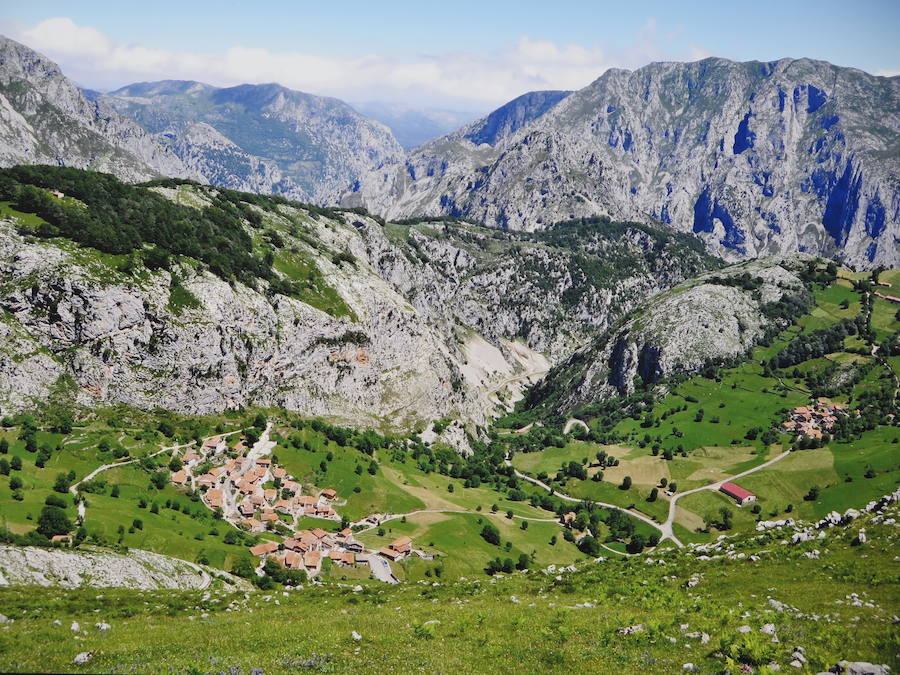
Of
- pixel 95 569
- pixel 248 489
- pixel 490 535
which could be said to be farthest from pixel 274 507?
pixel 95 569

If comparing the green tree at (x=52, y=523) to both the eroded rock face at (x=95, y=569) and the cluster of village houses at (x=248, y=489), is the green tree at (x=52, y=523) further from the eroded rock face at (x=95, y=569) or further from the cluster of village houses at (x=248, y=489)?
the cluster of village houses at (x=248, y=489)

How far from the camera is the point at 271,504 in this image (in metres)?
115

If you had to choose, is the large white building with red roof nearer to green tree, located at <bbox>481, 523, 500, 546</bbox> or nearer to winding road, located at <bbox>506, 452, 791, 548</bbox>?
winding road, located at <bbox>506, 452, 791, 548</bbox>

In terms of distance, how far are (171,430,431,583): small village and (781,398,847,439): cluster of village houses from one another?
146 meters

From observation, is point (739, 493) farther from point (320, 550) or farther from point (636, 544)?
point (320, 550)

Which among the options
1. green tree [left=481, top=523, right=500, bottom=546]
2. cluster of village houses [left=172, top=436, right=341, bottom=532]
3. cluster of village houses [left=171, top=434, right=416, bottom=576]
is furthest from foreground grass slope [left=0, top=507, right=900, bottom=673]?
green tree [left=481, top=523, right=500, bottom=546]

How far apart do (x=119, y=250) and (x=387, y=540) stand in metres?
106

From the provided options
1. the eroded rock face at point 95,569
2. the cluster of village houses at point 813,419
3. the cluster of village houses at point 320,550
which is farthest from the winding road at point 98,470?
the cluster of village houses at point 813,419

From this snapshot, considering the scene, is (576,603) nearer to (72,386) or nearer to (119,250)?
(72,386)

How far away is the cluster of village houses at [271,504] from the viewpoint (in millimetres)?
95125

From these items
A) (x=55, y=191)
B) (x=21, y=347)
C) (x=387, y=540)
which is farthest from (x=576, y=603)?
(x=55, y=191)

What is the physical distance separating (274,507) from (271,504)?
1.25 metres

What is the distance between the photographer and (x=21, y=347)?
11938 centimetres

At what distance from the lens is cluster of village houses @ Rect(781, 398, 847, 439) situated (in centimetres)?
17762
